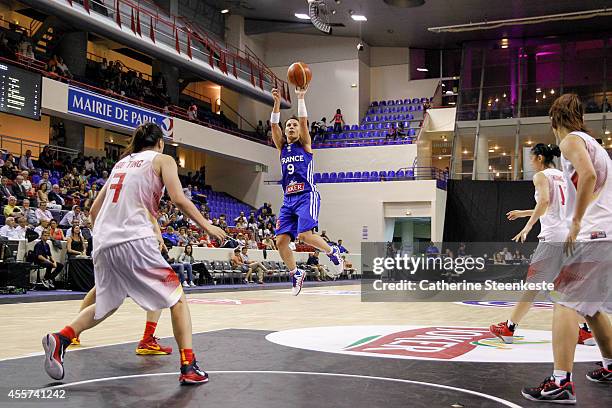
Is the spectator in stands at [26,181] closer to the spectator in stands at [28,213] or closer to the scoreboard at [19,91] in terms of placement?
the spectator in stands at [28,213]

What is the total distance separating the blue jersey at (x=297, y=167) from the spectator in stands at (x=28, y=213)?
7.84 meters

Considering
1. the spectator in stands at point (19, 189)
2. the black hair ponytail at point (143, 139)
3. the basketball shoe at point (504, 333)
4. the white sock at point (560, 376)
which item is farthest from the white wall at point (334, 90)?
the white sock at point (560, 376)

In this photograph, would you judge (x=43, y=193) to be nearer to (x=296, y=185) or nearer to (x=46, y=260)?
(x=46, y=260)

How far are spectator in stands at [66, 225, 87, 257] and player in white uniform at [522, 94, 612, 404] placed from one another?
10391mm

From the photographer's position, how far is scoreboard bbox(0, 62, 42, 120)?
50.2ft

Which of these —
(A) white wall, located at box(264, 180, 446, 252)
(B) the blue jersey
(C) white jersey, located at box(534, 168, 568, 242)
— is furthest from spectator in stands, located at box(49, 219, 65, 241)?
(A) white wall, located at box(264, 180, 446, 252)

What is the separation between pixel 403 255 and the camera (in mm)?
23078

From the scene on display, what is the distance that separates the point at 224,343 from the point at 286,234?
197cm

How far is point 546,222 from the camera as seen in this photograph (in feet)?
17.3

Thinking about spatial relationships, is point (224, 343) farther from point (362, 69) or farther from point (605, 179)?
point (362, 69)

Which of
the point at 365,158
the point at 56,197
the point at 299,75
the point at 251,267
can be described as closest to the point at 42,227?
the point at 56,197

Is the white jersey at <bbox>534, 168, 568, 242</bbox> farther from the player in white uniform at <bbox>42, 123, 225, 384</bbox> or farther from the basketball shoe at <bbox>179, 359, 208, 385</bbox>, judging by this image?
the basketball shoe at <bbox>179, 359, 208, 385</bbox>

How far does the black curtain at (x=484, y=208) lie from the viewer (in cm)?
2166

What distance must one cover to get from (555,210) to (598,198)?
1863mm
